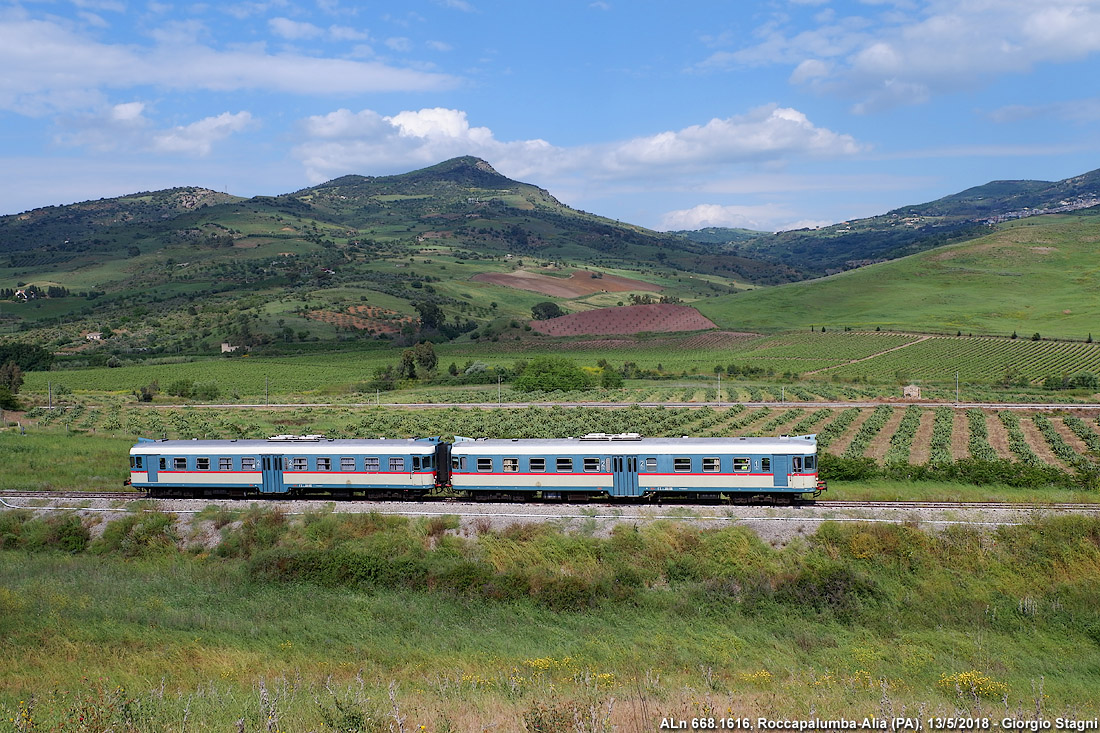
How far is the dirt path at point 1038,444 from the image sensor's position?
150 feet

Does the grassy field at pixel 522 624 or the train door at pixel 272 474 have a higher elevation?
the train door at pixel 272 474

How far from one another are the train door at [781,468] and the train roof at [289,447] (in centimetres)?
1530

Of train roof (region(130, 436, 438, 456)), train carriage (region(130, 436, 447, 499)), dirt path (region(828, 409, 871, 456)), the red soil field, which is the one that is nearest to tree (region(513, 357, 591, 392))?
dirt path (region(828, 409, 871, 456))

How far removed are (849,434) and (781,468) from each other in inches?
1016

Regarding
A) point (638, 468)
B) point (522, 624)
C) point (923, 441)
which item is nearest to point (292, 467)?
→ point (638, 468)

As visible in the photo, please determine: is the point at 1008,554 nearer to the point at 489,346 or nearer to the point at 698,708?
the point at 698,708

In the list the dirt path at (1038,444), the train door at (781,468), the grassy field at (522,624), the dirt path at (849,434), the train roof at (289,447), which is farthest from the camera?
the dirt path at (849,434)

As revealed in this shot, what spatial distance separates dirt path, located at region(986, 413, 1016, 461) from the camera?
160 ft

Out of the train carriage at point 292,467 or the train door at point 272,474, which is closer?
the train carriage at point 292,467

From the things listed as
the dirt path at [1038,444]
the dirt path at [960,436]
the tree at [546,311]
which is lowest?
the dirt path at [1038,444]

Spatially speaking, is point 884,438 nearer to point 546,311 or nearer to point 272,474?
point 272,474

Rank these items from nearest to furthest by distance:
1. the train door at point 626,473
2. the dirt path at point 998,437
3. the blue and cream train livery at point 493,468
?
the blue and cream train livery at point 493,468 < the train door at point 626,473 < the dirt path at point 998,437

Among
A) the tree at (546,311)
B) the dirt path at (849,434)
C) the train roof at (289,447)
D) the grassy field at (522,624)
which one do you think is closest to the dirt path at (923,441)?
the dirt path at (849,434)

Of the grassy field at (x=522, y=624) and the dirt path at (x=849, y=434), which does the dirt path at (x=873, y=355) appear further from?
the grassy field at (x=522, y=624)
